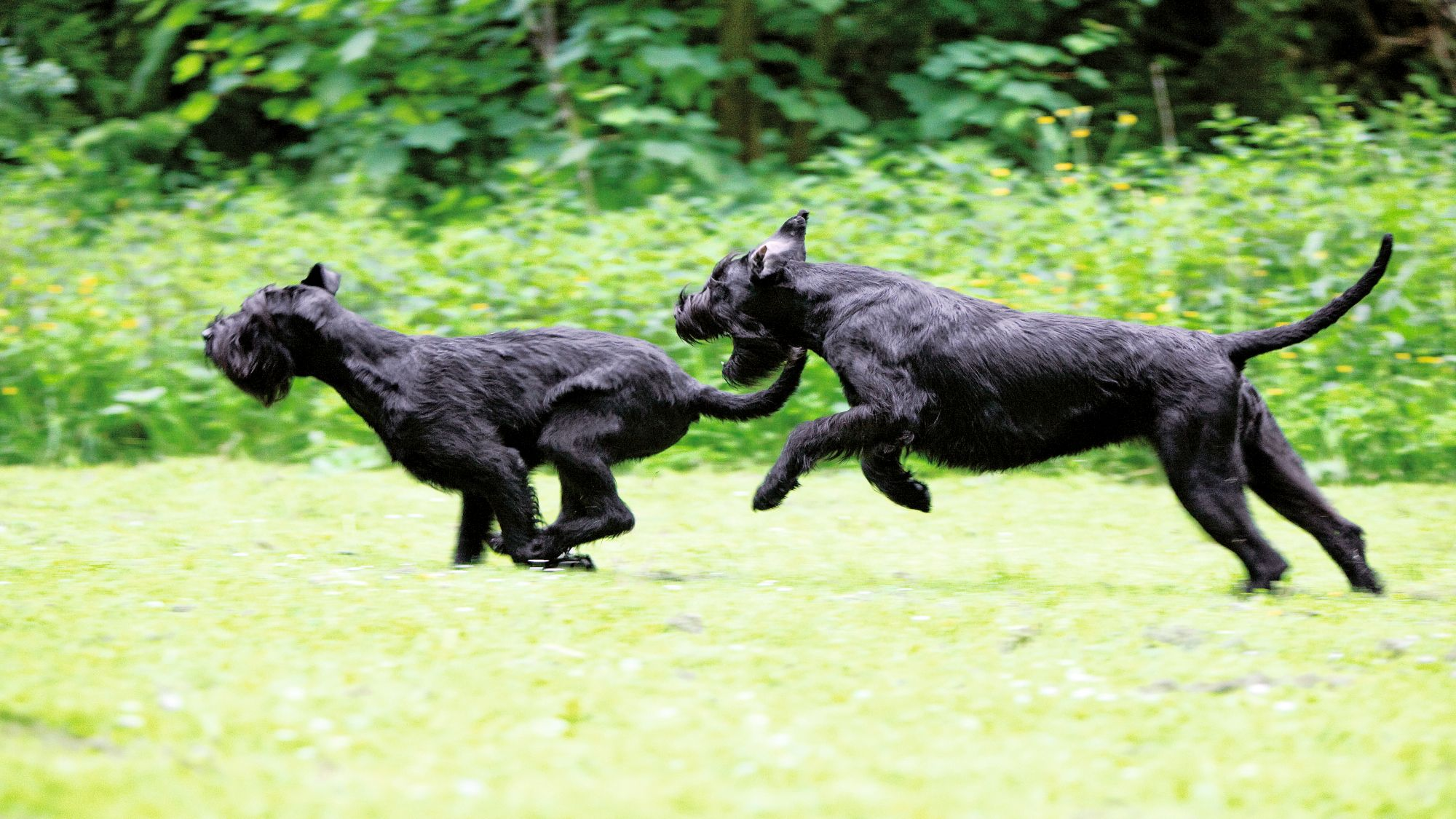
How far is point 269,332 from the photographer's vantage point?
5.69 m

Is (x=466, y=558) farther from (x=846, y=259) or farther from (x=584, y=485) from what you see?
(x=846, y=259)

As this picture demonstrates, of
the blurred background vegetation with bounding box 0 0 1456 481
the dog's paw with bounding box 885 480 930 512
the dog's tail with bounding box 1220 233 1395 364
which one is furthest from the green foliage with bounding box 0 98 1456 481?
the dog's tail with bounding box 1220 233 1395 364

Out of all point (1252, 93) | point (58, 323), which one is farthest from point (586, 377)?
point (1252, 93)

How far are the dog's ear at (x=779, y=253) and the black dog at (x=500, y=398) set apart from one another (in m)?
0.38

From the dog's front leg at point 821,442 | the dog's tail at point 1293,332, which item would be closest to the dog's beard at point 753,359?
the dog's front leg at point 821,442

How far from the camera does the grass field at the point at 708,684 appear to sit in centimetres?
296

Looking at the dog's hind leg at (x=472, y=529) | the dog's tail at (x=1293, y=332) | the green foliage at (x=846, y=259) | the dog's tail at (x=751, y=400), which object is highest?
the dog's tail at (x=1293, y=332)

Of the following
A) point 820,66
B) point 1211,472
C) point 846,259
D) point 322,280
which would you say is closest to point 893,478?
point 1211,472

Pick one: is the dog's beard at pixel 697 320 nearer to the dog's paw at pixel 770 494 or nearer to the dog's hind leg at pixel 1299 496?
the dog's paw at pixel 770 494

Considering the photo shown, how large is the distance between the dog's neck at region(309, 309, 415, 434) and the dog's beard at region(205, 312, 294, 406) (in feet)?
0.59

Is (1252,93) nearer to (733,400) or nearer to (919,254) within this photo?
(919,254)

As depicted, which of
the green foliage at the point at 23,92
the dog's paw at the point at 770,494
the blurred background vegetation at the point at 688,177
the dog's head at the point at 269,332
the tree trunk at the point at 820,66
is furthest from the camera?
the tree trunk at the point at 820,66

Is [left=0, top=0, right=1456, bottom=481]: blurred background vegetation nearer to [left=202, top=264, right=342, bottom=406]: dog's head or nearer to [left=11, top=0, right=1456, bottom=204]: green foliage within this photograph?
[left=11, top=0, right=1456, bottom=204]: green foliage

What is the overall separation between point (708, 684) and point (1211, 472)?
232 cm
